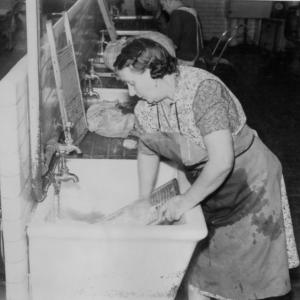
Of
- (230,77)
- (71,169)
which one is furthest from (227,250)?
(230,77)

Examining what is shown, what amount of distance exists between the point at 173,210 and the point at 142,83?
0.48 m

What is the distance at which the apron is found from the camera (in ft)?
6.76

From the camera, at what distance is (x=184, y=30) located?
14.8 feet

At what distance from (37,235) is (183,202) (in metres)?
0.52

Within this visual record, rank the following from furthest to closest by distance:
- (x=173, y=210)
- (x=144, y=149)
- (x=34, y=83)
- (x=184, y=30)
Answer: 1. (x=184, y=30)
2. (x=144, y=149)
3. (x=173, y=210)
4. (x=34, y=83)

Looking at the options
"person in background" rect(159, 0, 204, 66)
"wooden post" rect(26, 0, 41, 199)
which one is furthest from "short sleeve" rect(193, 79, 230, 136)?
"person in background" rect(159, 0, 204, 66)

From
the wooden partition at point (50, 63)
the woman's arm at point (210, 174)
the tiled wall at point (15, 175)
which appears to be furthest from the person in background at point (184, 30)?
the tiled wall at point (15, 175)

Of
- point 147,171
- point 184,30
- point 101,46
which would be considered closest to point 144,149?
point 147,171

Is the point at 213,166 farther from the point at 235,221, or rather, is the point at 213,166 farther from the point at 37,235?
the point at 37,235

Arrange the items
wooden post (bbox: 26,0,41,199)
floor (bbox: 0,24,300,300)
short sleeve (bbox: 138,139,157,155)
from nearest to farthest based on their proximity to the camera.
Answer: wooden post (bbox: 26,0,41,199) < short sleeve (bbox: 138,139,157,155) < floor (bbox: 0,24,300,300)

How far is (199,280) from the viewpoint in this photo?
2381 mm

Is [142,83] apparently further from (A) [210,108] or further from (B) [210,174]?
(B) [210,174]

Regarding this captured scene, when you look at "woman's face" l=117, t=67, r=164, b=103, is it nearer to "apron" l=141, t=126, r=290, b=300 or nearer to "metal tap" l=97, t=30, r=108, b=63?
"apron" l=141, t=126, r=290, b=300

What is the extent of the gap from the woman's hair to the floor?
2.28ft
